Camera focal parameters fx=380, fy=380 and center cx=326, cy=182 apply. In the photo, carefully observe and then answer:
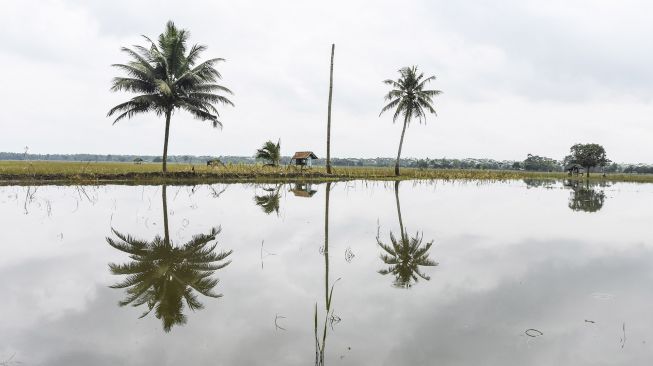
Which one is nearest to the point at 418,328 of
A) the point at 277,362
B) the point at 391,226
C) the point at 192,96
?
the point at 277,362

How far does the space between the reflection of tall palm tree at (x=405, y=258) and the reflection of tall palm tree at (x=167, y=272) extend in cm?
242

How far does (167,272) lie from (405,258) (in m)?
3.58

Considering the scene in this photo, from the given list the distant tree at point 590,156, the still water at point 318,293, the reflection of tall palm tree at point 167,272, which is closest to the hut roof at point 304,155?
the still water at point 318,293

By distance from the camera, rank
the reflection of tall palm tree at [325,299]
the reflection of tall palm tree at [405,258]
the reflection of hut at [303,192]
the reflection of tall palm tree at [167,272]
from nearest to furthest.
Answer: the reflection of tall palm tree at [325,299] → the reflection of tall palm tree at [167,272] → the reflection of tall palm tree at [405,258] → the reflection of hut at [303,192]

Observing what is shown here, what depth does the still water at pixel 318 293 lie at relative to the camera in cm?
314

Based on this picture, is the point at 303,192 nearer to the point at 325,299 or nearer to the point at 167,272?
the point at 167,272

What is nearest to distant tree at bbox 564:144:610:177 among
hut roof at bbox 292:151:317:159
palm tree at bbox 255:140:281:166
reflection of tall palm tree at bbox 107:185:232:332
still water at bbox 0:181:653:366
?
hut roof at bbox 292:151:317:159

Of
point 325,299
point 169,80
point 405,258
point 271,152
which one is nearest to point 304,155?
point 271,152

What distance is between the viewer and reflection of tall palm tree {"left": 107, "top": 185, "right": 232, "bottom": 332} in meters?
4.11

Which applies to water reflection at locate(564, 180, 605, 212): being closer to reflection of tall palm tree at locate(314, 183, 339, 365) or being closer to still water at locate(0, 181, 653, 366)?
still water at locate(0, 181, 653, 366)

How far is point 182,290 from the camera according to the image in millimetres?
4500

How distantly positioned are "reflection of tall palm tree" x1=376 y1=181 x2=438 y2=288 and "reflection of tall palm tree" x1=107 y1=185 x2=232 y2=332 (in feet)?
7.93

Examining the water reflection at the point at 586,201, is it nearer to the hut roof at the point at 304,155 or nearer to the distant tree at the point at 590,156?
the hut roof at the point at 304,155

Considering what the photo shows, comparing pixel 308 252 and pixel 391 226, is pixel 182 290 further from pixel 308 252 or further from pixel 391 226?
pixel 391 226
